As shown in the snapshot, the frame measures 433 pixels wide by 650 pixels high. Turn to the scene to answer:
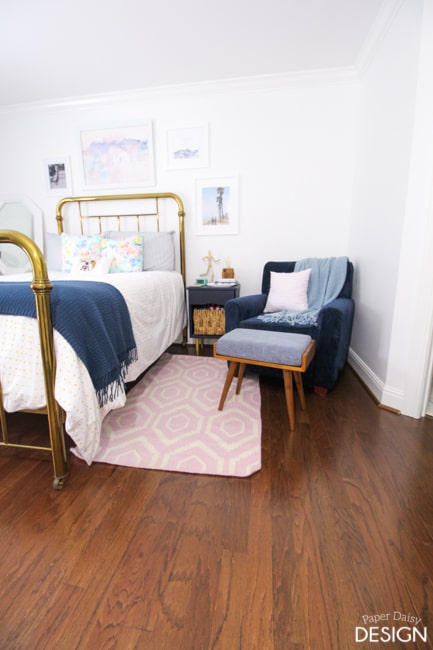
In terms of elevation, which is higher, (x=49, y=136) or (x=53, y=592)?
(x=49, y=136)

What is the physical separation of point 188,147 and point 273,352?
2.35 m

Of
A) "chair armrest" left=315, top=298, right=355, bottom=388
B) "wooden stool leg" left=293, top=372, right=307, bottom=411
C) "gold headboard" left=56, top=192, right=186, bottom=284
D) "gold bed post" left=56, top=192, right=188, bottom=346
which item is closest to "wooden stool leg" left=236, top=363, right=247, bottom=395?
"wooden stool leg" left=293, top=372, right=307, bottom=411

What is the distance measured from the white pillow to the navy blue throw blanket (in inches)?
51.5

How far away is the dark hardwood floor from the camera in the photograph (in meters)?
0.76

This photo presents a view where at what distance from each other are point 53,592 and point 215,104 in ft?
11.4

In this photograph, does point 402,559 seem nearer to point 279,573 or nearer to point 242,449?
point 279,573

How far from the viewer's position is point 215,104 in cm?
281

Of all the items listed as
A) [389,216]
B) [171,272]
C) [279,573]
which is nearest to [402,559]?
[279,573]

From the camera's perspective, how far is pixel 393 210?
73.2 inches

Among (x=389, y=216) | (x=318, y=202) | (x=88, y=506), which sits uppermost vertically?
(x=318, y=202)

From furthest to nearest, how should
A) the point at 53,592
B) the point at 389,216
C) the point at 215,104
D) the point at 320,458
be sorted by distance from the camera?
the point at 215,104 < the point at 389,216 < the point at 320,458 < the point at 53,592

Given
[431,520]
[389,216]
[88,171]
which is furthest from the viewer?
[88,171]

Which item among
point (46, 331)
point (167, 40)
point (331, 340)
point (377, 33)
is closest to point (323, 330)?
point (331, 340)

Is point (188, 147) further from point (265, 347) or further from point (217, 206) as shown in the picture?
point (265, 347)
